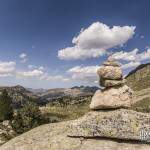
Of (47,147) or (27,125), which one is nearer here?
(47,147)

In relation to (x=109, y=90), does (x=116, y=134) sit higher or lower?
lower

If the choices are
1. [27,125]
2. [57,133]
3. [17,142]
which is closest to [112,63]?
[57,133]

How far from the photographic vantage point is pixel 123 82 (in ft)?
134

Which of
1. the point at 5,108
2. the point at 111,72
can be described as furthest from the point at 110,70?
the point at 5,108

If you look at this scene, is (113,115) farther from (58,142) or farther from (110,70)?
(58,142)

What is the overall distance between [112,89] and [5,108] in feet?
413

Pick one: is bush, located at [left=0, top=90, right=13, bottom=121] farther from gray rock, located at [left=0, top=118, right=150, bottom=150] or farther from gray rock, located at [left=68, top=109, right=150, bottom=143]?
gray rock, located at [left=68, top=109, right=150, bottom=143]

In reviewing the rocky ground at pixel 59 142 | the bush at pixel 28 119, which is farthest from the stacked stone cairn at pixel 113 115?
the bush at pixel 28 119

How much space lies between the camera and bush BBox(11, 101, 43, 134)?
3307 inches

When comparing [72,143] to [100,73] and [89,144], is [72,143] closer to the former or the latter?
[89,144]

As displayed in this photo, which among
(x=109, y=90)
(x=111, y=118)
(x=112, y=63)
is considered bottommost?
(x=111, y=118)

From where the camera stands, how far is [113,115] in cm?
3988

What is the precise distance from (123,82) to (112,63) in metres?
2.91

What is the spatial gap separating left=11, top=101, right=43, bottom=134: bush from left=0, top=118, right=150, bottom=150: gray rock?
35.4 m
